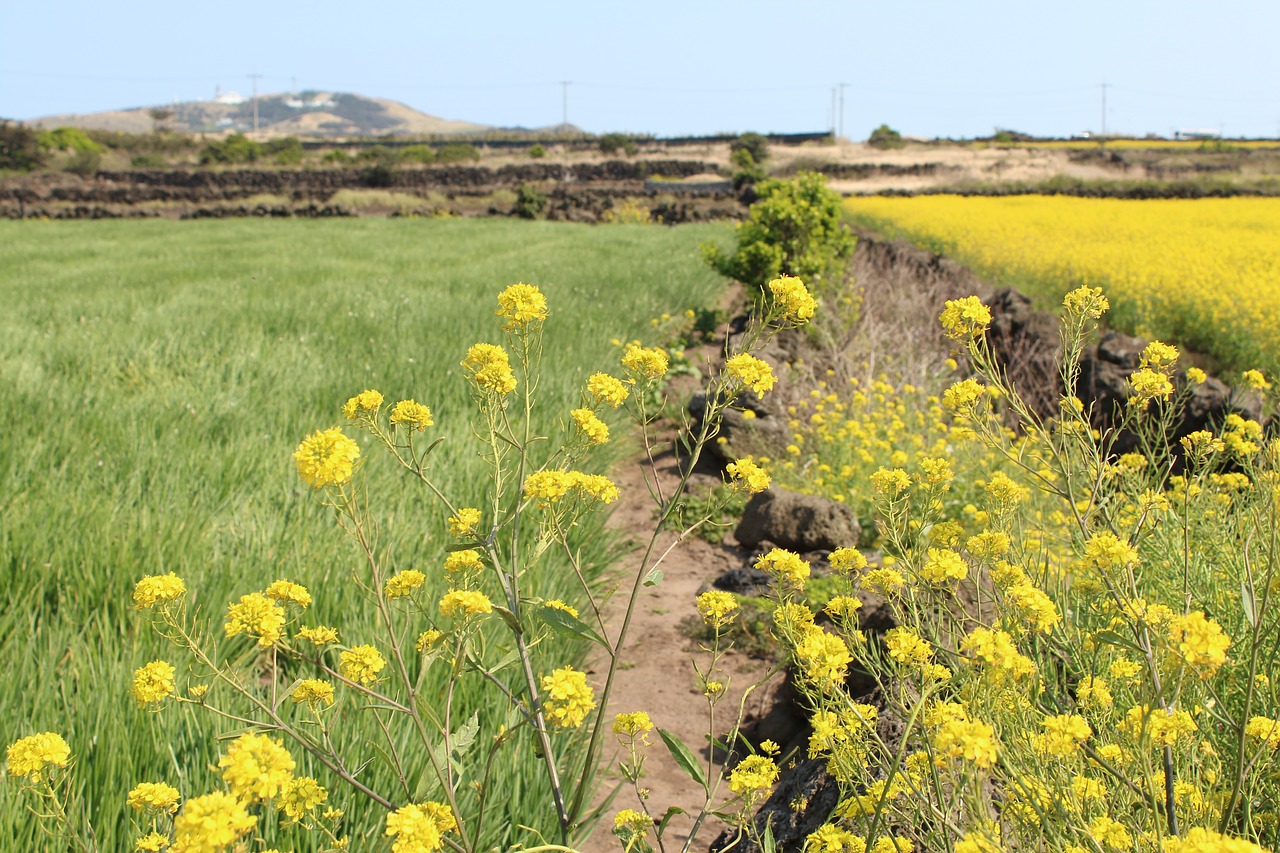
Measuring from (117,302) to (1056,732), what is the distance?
8.50 metres

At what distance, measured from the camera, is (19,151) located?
43.4m

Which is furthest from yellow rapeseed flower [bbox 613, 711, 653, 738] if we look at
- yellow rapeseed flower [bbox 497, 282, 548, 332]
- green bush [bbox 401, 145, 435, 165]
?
green bush [bbox 401, 145, 435, 165]

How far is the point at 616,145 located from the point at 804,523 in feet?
186

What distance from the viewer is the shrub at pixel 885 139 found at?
58.3 metres

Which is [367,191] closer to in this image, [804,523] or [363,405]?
[804,523]

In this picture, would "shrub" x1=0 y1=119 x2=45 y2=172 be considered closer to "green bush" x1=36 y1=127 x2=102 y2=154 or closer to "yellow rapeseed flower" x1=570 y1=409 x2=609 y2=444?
"green bush" x1=36 y1=127 x2=102 y2=154

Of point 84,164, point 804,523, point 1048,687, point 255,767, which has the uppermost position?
point 84,164

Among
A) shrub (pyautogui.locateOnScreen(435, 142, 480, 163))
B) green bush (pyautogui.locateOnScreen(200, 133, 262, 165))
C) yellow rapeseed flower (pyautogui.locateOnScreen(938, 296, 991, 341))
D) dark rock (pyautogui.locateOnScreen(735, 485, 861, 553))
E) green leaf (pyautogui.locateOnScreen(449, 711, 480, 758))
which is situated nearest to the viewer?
green leaf (pyautogui.locateOnScreen(449, 711, 480, 758))

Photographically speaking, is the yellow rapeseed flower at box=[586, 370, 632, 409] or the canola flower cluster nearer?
the canola flower cluster

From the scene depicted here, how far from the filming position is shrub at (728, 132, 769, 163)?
49.9 meters

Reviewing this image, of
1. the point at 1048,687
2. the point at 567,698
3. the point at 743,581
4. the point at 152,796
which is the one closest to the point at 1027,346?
the point at 743,581

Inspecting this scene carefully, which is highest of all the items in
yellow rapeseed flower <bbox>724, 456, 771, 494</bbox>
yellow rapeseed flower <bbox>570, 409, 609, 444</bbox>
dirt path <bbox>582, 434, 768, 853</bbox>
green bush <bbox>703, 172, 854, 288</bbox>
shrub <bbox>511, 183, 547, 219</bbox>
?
shrub <bbox>511, 183, 547, 219</bbox>

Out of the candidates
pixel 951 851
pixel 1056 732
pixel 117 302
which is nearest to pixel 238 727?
pixel 951 851

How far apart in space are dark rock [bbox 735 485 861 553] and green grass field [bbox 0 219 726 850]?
818 millimetres
